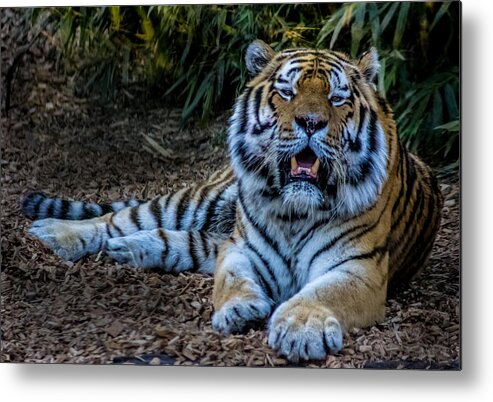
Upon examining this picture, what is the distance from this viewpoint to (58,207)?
3.35 metres

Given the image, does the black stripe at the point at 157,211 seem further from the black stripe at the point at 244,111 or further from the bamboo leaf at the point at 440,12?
the bamboo leaf at the point at 440,12

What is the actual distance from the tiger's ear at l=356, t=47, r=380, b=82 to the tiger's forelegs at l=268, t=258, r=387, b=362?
54cm

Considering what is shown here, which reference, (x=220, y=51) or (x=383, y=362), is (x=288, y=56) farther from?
(x=383, y=362)

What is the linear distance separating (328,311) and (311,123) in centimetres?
54

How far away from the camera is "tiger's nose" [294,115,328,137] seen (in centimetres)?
316

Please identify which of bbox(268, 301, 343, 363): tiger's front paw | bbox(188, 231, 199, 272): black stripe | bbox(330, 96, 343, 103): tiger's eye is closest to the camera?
bbox(268, 301, 343, 363): tiger's front paw

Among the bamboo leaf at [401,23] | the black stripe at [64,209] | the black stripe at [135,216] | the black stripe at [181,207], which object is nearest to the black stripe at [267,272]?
the black stripe at [181,207]

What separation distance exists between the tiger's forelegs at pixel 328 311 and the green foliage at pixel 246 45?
42 centimetres

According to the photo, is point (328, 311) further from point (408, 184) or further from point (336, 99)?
point (336, 99)

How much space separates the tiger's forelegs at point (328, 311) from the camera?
10.1ft

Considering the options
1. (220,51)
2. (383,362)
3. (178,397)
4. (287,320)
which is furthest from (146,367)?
(220,51)

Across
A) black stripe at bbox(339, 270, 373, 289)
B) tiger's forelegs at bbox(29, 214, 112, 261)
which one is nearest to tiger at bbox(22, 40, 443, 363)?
black stripe at bbox(339, 270, 373, 289)

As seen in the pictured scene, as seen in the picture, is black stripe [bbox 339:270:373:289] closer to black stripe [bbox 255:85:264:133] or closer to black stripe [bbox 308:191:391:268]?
black stripe [bbox 308:191:391:268]

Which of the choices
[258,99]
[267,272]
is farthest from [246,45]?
[267,272]
